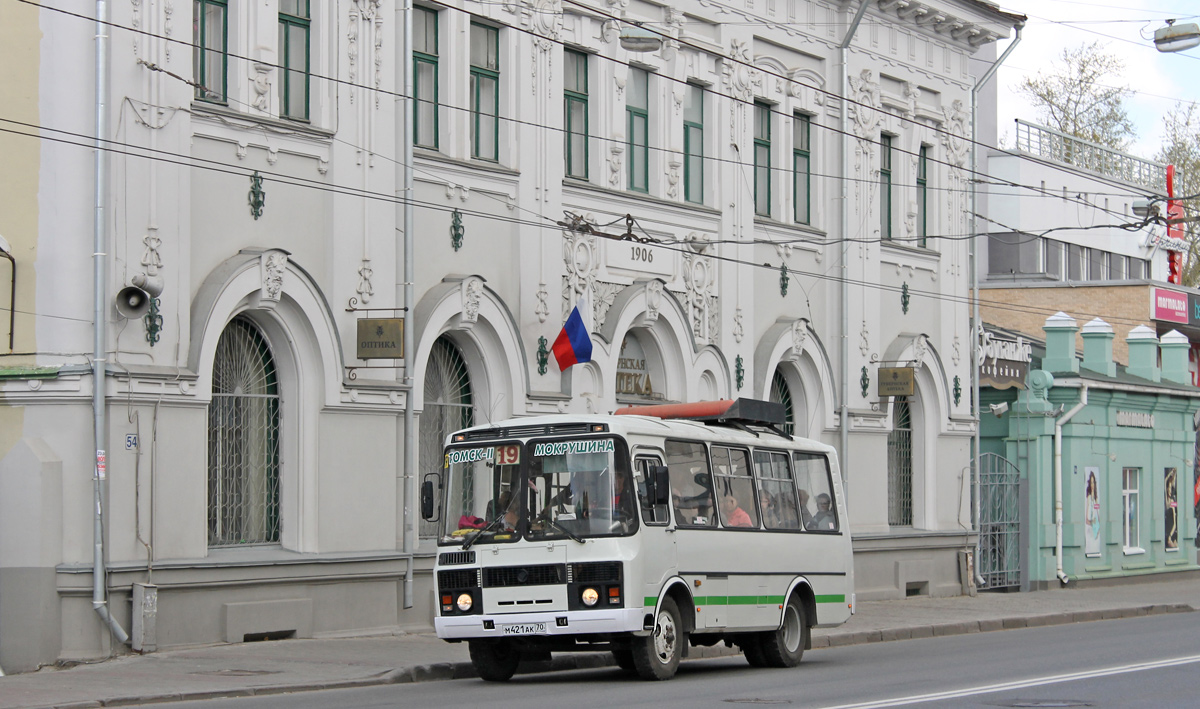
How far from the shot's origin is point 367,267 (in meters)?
20.2

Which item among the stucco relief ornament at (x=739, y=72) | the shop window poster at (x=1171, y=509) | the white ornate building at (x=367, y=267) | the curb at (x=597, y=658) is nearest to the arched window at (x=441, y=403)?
the white ornate building at (x=367, y=267)

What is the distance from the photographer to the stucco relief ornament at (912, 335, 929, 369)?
101 ft

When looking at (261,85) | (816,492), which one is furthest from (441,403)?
(816,492)

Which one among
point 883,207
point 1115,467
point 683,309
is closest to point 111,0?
point 683,309

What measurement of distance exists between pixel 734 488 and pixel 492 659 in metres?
3.07

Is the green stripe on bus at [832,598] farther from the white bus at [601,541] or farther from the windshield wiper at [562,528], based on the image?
the windshield wiper at [562,528]

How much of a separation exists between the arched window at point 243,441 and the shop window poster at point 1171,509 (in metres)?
26.2

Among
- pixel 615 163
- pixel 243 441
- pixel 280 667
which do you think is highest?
pixel 615 163

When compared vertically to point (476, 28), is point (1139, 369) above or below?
below

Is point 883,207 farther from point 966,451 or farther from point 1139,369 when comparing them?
point 1139,369

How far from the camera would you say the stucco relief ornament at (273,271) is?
18750 mm

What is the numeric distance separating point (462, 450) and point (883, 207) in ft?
53.3

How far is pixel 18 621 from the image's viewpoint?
54.6 feet

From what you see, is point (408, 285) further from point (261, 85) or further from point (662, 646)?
point (662, 646)
